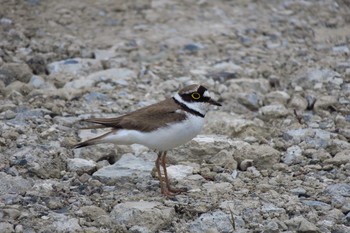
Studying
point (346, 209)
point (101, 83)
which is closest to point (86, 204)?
point (346, 209)

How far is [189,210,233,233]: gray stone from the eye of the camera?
5.58 metres

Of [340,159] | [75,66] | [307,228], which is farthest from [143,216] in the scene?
[75,66]

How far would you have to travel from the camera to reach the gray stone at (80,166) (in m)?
6.55

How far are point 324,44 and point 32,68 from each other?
4.63 meters

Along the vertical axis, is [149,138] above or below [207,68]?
above

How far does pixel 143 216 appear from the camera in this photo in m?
5.55

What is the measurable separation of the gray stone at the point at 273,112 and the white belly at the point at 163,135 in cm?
219

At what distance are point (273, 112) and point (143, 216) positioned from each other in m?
3.17

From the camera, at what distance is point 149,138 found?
20.2ft

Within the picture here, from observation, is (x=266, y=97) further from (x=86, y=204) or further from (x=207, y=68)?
(x=86, y=204)

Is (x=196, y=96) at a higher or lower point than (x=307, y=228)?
higher

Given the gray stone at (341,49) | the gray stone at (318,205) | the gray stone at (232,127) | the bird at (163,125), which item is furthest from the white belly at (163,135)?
the gray stone at (341,49)

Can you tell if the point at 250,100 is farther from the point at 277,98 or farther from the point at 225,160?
the point at 225,160

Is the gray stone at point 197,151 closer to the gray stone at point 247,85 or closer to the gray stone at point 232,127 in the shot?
the gray stone at point 232,127
